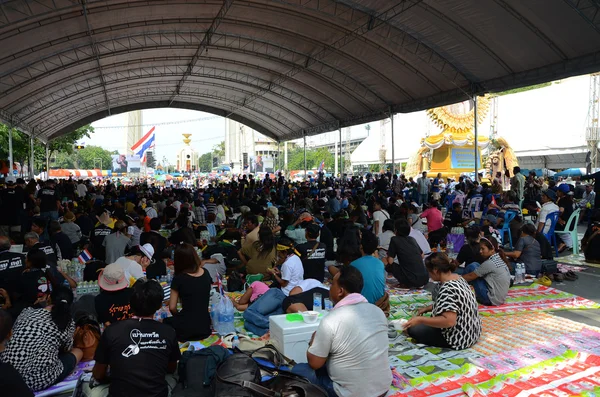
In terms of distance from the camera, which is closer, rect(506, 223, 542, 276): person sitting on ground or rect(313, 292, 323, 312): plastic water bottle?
rect(313, 292, 323, 312): plastic water bottle

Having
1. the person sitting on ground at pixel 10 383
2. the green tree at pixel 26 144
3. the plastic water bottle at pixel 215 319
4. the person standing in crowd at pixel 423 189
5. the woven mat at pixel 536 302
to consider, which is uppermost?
the green tree at pixel 26 144

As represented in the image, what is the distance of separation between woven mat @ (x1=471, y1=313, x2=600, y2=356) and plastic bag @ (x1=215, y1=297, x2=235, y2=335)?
2.43m

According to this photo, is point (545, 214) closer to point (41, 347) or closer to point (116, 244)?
point (116, 244)

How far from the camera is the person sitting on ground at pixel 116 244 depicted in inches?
293

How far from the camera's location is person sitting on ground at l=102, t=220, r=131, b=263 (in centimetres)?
745

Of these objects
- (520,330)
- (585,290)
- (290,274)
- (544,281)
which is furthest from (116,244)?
(585,290)

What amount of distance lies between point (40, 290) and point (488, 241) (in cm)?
504

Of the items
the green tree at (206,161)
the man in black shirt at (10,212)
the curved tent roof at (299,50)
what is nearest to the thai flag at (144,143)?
the curved tent roof at (299,50)

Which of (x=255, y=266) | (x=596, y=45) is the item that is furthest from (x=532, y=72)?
(x=255, y=266)

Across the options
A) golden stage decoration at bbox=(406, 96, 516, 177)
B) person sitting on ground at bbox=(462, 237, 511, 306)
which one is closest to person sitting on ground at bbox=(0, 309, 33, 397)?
A: person sitting on ground at bbox=(462, 237, 511, 306)

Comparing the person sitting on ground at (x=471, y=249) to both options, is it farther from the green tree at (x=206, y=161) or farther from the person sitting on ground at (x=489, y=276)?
the green tree at (x=206, y=161)

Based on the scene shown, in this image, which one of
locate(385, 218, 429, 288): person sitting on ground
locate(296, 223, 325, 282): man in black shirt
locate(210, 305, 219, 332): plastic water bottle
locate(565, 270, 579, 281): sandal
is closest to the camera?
locate(210, 305, 219, 332): plastic water bottle

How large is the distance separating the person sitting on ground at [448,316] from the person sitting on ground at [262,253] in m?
2.37

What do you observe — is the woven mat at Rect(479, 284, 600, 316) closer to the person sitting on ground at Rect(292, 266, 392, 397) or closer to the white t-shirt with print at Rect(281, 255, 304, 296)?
the white t-shirt with print at Rect(281, 255, 304, 296)
